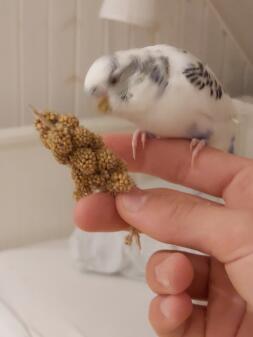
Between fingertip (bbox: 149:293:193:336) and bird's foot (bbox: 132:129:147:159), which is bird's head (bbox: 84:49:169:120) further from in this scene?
fingertip (bbox: 149:293:193:336)

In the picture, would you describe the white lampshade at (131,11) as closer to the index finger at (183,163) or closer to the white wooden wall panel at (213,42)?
the white wooden wall panel at (213,42)

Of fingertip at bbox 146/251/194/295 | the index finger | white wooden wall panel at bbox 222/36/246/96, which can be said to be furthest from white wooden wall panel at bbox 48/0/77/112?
fingertip at bbox 146/251/194/295

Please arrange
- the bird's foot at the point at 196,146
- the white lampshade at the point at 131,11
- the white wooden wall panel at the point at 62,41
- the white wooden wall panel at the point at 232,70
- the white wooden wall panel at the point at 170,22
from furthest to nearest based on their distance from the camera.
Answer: the white wooden wall panel at the point at 232,70
the white wooden wall panel at the point at 170,22
the white wooden wall panel at the point at 62,41
the white lampshade at the point at 131,11
the bird's foot at the point at 196,146

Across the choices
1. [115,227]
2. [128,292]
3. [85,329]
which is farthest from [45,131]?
[128,292]

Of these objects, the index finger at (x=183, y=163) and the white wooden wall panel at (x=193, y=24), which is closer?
the index finger at (x=183, y=163)

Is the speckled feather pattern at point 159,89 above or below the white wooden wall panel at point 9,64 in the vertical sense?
above

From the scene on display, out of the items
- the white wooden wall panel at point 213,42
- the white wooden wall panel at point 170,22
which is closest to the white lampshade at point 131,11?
the white wooden wall panel at point 170,22

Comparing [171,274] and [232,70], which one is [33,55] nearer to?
[232,70]
